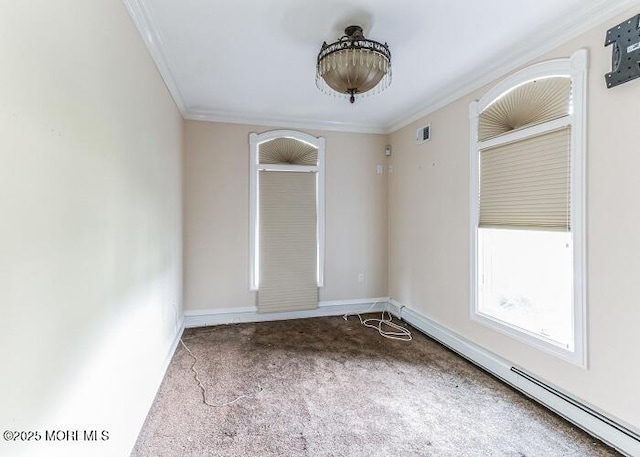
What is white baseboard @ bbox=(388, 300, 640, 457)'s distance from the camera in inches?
70.8

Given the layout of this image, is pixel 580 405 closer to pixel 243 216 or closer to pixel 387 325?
pixel 387 325

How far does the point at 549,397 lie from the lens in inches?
87.1

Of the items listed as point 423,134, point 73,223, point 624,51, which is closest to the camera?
point 73,223

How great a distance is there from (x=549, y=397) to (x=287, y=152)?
11.7 feet

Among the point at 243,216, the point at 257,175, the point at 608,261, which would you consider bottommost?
the point at 608,261

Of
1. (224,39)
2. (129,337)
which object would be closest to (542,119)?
(224,39)

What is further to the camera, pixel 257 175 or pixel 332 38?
pixel 257 175

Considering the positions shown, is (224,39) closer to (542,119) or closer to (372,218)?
(542,119)

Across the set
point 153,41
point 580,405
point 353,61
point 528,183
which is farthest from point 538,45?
point 153,41

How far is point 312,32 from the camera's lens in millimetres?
2242

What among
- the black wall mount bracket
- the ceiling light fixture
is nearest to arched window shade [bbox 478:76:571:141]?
the black wall mount bracket

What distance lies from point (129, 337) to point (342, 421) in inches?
55.3

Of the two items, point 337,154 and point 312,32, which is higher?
point 312,32

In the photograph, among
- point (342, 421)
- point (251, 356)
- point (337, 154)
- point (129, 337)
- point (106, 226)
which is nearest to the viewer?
point (106, 226)
